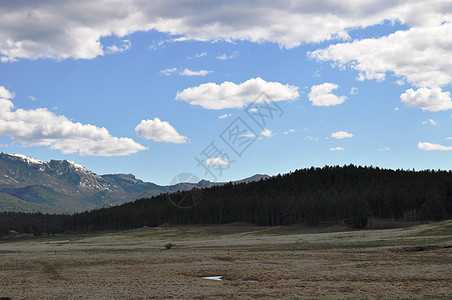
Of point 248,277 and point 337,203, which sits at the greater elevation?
point 337,203

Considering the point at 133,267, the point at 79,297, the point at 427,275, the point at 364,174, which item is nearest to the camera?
the point at 79,297

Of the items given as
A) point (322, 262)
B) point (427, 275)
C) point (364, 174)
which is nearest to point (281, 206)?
point (364, 174)

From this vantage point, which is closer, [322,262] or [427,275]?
[427,275]

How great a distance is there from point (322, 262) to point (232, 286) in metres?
17.4

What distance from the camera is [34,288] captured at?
3375 centimetres

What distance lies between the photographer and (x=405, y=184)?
153m

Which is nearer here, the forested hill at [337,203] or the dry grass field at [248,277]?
the dry grass field at [248,277]

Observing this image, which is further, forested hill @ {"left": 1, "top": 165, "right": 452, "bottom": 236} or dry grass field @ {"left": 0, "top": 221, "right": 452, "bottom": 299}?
forested hill @ {"left": 1, "top": 165, "right": 452, "bottom": 236}

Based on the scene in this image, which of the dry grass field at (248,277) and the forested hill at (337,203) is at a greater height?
the forested hill at (337,203)

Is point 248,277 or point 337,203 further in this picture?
point 337,203

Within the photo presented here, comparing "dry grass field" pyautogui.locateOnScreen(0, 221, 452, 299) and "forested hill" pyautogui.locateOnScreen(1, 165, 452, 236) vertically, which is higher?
"forested hill" pyautogui.locateOnScreen(1, 165, 452, 236)

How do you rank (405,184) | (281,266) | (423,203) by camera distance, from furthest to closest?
(405,184), (423,203), (281,266)

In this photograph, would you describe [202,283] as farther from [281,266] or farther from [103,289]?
[281,266]

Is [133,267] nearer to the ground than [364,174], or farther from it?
nearer to the ground
